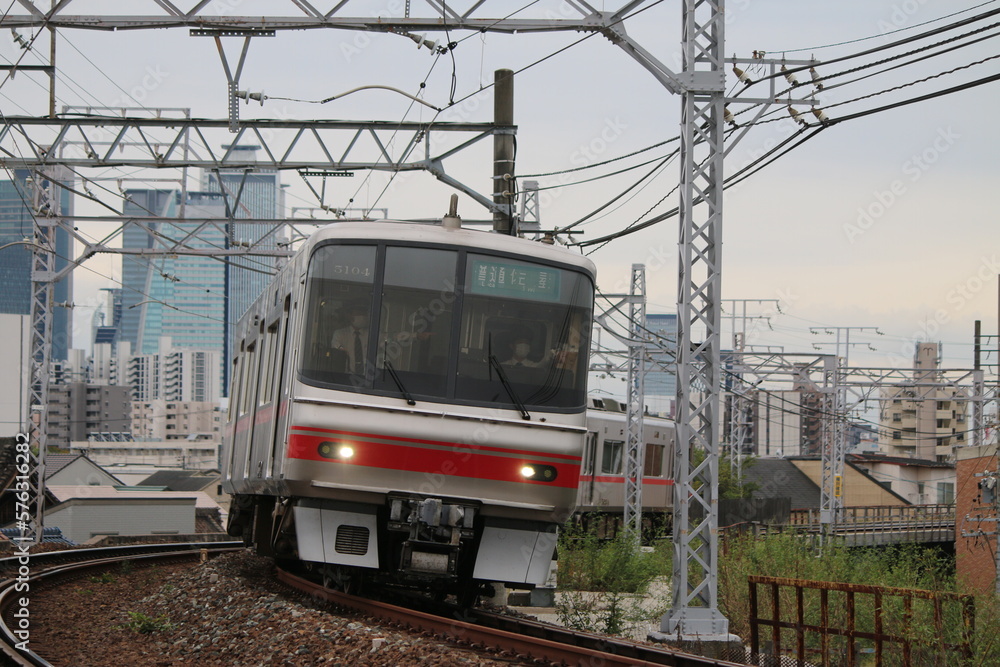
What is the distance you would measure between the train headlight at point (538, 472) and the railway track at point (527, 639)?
1177 millimetres

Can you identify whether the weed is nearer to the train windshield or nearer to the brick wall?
the train windshield

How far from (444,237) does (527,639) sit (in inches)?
A: 134

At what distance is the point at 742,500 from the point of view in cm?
4238

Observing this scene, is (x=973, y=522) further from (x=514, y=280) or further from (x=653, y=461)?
(x=514, y=280)

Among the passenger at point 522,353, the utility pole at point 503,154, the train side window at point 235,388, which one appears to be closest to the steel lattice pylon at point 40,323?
the train side window at point 235,388

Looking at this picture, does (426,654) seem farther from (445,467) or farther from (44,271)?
(44,271)

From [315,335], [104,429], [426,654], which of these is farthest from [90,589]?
[104,429]

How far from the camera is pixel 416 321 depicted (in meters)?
9.68

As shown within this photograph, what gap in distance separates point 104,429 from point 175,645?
180737 millimetres

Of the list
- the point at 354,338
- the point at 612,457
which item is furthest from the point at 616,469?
the point at 354,338

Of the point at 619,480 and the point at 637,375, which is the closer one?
the point at 637,375

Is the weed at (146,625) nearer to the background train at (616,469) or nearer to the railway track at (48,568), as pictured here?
the railway track at (48,568)

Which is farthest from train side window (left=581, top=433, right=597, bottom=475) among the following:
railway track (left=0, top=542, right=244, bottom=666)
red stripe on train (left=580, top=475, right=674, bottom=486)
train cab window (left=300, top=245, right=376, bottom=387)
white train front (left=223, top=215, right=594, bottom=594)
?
train cab window (left=300, top=245, right=376, bottom=387)

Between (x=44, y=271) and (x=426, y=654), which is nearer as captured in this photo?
(x=426, y=654)
